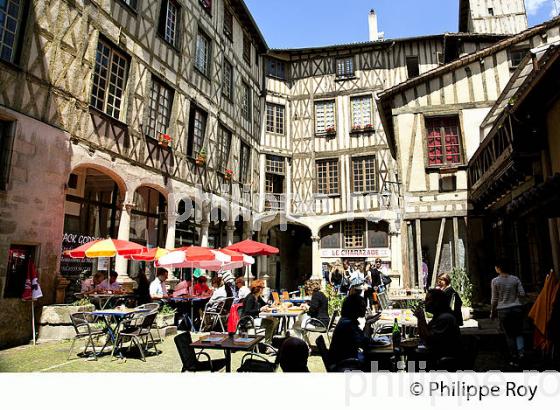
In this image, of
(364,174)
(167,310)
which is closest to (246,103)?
(364,174)

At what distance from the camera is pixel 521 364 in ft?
15.4

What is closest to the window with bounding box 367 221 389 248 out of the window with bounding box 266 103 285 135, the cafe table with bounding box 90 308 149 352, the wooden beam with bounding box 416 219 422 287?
the wooden beam with bounding box 416 219 422 287

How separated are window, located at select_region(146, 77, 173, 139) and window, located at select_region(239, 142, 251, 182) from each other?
4761 mm

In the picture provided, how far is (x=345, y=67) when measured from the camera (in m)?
17.5

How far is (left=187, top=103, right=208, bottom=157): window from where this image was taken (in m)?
12.0

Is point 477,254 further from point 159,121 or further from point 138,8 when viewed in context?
point 138,8

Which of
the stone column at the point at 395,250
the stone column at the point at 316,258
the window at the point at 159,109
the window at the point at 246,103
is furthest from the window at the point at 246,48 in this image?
the stone column at the point at 395,250

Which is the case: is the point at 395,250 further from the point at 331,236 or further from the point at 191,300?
the point at 191,300

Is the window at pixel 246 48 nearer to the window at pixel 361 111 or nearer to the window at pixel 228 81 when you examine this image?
the window at pixel 228 81

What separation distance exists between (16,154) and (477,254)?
33.3 ft

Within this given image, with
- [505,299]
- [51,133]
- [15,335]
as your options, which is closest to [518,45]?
[505,299]

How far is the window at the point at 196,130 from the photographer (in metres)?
12.0

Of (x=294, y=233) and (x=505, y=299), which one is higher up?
(x=294, y=233)

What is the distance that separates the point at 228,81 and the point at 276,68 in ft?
14.2
